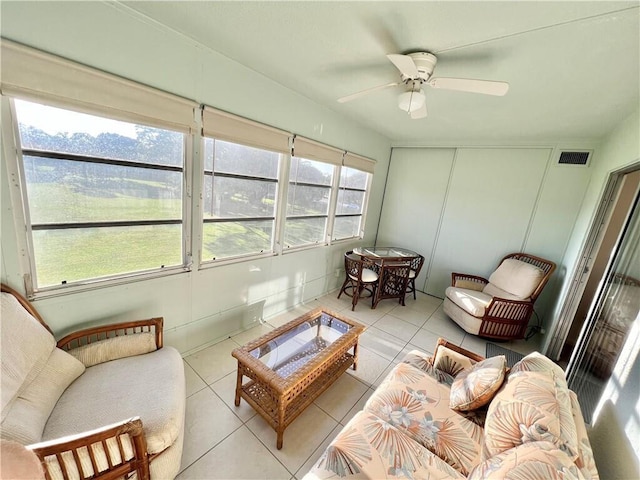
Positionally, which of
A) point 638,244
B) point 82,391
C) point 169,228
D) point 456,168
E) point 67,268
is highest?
point 456,168

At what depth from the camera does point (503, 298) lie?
287 centimetres

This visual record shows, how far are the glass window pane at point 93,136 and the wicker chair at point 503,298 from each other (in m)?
3.40

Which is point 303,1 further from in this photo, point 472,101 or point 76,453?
point 76,453

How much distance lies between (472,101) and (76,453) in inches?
132

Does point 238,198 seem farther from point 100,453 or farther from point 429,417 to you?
point 429,417

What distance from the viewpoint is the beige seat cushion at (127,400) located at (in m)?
1.14

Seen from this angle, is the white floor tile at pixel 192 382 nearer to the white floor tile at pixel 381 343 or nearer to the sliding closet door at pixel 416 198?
the white floor tile at pixel 381 343

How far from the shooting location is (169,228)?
196 cm

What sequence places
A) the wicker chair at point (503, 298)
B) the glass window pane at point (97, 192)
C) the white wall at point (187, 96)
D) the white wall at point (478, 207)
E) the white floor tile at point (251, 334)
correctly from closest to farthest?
the white wall at point (187, 96), the glass window pane at point (97, 192), the white floor tile at point (251, 334), the wicker chair at point (503, 298), the white wall at point (478, 207)

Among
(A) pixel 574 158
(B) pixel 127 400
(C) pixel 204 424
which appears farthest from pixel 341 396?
(A) pixel 574 158

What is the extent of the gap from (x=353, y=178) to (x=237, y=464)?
337 cm

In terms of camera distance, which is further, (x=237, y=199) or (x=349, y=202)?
(x=349, y=202)

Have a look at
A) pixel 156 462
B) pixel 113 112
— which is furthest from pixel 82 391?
pixel 113 112

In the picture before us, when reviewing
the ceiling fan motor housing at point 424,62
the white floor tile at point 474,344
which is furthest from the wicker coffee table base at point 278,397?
the ceiling fan motor housing at point 424,62
